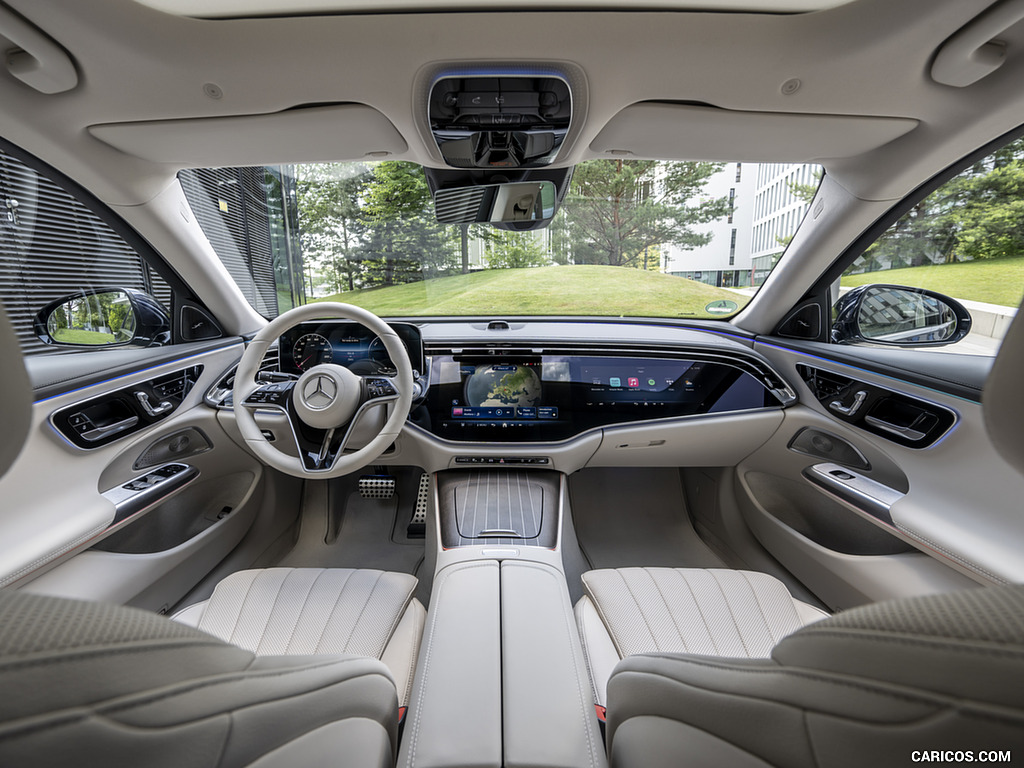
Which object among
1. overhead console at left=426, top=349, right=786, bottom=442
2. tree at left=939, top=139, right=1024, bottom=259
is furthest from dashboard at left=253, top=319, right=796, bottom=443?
tree at left=939, top=139, right=1024, bottom=259

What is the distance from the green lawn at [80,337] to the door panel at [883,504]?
3029 mm

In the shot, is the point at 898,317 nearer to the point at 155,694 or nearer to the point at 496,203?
the point at 496,203

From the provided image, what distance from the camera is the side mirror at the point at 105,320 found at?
1763mm

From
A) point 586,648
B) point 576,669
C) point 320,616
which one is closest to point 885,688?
point 576,669

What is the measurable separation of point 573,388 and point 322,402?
1125 millimetres

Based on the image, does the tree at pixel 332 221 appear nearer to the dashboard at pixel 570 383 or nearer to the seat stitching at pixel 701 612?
the dashboard at pixel 570 383

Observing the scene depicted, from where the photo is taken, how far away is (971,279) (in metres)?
1.62

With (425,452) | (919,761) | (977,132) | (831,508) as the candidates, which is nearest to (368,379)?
(425,452)

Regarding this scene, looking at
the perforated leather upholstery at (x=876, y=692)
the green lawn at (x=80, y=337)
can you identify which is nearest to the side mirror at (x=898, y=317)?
the perforated leather upholstery at (x=876, y=692)

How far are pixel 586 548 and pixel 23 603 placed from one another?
7.26ft

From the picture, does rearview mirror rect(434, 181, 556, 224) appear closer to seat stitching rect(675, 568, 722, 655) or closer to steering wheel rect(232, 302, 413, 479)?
steering wheel rect(232, 302, 413, 479)

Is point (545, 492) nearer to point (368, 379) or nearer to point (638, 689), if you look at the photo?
point (368, 379)

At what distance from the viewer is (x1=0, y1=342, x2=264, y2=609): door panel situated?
4.32ft

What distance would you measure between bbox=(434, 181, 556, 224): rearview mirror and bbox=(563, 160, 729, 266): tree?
13 centimetres
